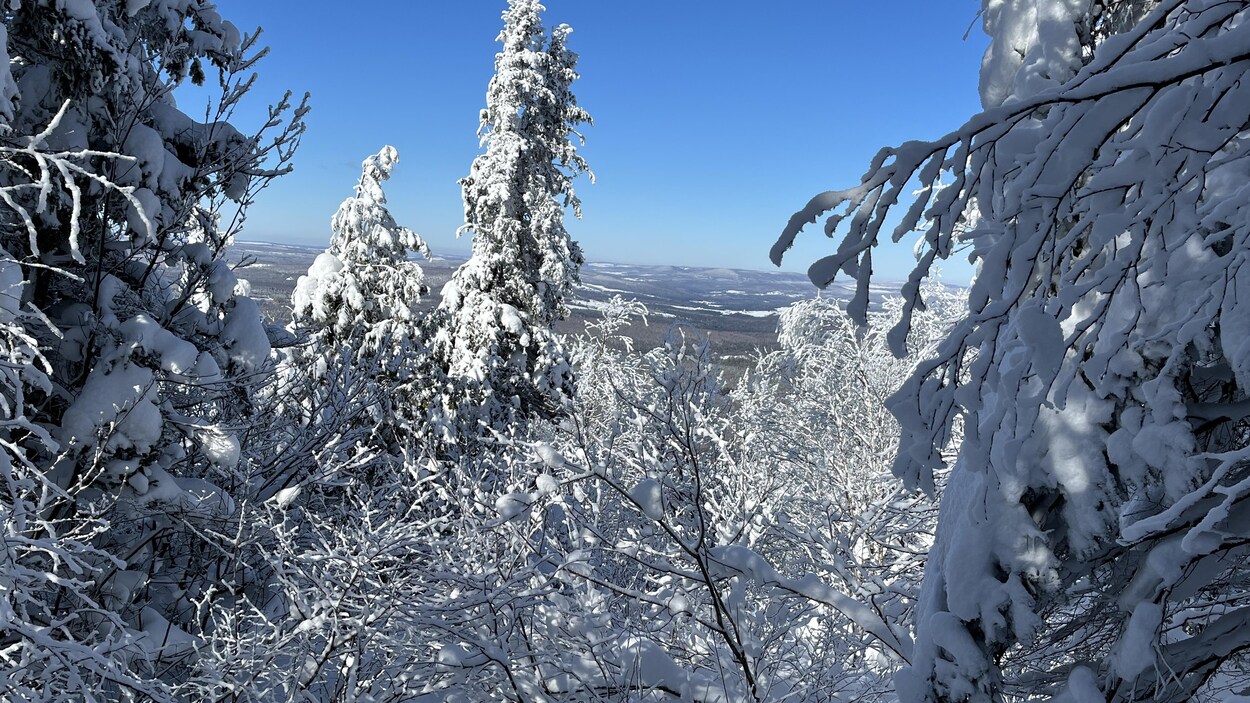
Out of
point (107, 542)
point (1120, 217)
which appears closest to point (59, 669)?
point (107, 542)

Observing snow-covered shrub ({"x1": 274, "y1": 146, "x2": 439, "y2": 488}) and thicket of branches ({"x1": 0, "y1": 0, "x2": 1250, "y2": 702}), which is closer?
thicket of branches ({"x1": 0, "y1": 0, "x2": 1250, "y2": 702})

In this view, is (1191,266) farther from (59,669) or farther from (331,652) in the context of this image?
(331,652)

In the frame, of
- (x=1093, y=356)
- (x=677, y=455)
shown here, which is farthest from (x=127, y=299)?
(x=1093, y=356)

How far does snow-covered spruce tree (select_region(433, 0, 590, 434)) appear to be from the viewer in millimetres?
13312

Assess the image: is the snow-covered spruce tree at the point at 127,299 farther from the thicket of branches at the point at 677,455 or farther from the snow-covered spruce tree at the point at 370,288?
the snow-covered spruce tree at the point at 370,288

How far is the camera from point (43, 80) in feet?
16.5

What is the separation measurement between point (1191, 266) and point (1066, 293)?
655 mm

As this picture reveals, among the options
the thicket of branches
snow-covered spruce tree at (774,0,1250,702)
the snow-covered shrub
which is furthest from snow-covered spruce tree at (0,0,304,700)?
the snow-covered shrub

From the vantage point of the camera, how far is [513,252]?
13.5 m

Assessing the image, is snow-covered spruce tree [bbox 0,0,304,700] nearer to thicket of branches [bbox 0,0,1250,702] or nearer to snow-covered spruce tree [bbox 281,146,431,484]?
thicket of branches [bbox 0,0,1250,702]

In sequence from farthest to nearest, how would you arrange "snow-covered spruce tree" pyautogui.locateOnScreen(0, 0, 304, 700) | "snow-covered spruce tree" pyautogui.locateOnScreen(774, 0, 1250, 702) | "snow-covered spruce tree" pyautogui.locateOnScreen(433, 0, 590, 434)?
"snow-covered spruce tree" pyautogui.locateOnScreen(433, 0, 590, 434), "snow-covered spruce tree" pyautogui.locateOnScreen(0, 0, 304, 700), "snow-covered spruce tree" pyautogui.locateOnScreen(774, 0, 1250, 702)

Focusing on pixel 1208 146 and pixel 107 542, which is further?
pixel 107 542

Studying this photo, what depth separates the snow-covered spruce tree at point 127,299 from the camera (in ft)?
15.9

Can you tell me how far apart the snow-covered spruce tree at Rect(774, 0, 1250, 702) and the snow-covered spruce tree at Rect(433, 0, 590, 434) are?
11.2 metres
